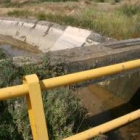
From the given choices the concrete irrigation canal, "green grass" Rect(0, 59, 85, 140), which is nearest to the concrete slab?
the concrete irrigation canal

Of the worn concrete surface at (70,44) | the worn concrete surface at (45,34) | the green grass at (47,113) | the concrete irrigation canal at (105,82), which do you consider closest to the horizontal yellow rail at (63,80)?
the green grass at (47,113)

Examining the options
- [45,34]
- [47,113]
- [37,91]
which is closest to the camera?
[37,91]

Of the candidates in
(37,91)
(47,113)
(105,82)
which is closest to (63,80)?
(37,91)

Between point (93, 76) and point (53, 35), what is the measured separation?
13120 millimetres

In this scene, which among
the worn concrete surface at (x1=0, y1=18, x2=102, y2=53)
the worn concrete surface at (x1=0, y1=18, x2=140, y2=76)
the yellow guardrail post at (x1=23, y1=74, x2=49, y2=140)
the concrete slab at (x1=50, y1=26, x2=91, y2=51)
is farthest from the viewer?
the worn concrete surface at (x1=0, y1=18, x2=102, y2=53)

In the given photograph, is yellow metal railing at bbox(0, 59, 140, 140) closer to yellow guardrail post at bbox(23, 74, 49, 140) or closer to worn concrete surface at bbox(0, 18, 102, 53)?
yellow guardrail post at bbox(23, 74, 49, 140)

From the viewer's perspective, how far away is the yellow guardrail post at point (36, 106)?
305cm

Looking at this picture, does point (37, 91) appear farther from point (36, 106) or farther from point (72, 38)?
point (72, 38)

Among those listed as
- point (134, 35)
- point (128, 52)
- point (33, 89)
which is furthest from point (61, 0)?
point (33, 89)

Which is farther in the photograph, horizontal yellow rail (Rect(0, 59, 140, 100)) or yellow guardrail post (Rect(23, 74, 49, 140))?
yellow guardrail post (Rect(23, 74, 49, 140))

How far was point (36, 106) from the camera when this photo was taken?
3082 mm

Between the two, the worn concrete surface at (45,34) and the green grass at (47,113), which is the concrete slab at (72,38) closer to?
the worn concrete surface at (45,34)

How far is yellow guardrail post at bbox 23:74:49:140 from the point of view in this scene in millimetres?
3051

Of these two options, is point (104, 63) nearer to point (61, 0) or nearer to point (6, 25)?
point (6, 25)
